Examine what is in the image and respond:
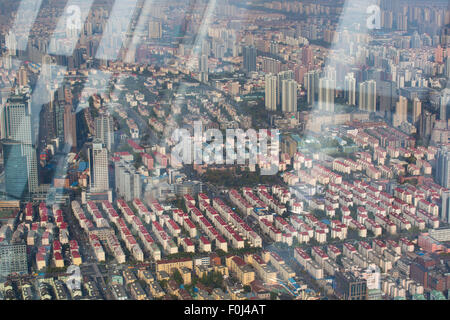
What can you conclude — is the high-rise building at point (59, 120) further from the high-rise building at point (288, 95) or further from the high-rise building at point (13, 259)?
the high-rise building at point (288, 95)

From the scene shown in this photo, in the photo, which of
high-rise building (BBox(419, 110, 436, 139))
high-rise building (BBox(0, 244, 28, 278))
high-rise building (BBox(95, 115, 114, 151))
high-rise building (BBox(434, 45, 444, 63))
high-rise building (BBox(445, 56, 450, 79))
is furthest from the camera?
high-rise building (BBox(434, 45, 444, 63))

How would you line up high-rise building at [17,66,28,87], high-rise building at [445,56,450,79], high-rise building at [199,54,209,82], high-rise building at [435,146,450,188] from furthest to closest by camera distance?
high-rise building at [199,54,209,82], high-rise building at [445,56,450,79], high-rise building at [17,66,28,87], high-rise building at [435,146,450,188]

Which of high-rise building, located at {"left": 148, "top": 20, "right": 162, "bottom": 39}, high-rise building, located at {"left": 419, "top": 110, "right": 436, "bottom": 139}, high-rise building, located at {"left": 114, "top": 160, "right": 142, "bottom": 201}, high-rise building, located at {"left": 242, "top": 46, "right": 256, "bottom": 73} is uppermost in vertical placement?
high-rise building, located at {"left": 148, "top": 20, "right": 162, "bottom": 39}

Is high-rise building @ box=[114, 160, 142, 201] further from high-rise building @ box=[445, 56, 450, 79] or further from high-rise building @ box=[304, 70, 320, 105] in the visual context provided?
high-rise building @ box=[445, 56, 450, 79]

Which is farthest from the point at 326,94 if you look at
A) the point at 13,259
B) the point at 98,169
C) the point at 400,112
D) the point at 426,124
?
the point at 13,259

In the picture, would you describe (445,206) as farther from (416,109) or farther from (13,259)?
(13,259)

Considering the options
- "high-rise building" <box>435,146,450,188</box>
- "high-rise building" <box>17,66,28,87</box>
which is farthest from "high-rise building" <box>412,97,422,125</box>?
"high-rise building" <box>17,66,28,87</box>

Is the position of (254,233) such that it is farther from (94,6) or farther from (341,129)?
(94,6)
